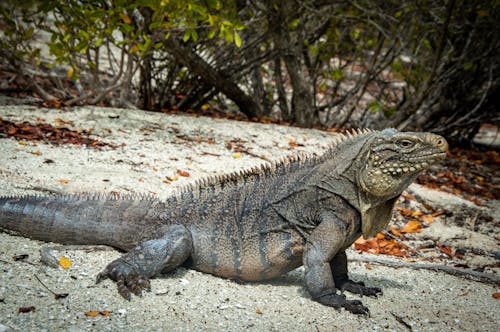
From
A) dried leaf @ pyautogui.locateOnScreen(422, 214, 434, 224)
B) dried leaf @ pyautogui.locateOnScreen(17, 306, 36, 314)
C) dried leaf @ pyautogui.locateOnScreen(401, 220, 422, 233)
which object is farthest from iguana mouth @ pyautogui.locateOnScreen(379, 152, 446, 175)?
dried leaf @ pyautogui.locateOnScreen(422, 214, 434, 224)

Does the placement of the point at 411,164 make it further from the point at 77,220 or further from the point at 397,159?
the point at 77,220

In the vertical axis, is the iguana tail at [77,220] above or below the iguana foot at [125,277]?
above

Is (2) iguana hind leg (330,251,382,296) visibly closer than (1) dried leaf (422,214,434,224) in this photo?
Yes

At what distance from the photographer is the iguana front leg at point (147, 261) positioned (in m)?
3.48

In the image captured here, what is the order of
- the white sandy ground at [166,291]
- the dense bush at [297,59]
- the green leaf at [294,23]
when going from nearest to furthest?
the white sandy ground at [166,291]
the dense bush at [297,59]
the green leaf at [294,23]

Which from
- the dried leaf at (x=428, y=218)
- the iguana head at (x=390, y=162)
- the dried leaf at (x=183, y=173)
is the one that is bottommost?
the dried leaf at (x=428, y=218)

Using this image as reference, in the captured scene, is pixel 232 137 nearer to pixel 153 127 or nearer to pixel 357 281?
pixel 153 127

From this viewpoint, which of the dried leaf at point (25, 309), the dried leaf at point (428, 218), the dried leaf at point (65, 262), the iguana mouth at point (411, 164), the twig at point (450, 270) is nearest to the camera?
the dried leaf at point (25, 309)

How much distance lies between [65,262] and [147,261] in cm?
54

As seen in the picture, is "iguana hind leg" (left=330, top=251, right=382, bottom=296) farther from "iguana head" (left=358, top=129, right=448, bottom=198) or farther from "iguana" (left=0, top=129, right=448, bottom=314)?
"iguana head" (left=358, top=129, right=448, bottom=198)

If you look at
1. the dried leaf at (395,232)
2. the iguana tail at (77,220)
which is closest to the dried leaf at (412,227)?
the dried leaf at (395,232)

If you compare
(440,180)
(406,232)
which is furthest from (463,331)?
(440,180)

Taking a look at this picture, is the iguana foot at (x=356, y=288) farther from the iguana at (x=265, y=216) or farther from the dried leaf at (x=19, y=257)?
the dried leaf at (x=19, y=257)

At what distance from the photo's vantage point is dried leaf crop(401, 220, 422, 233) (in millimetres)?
6270
